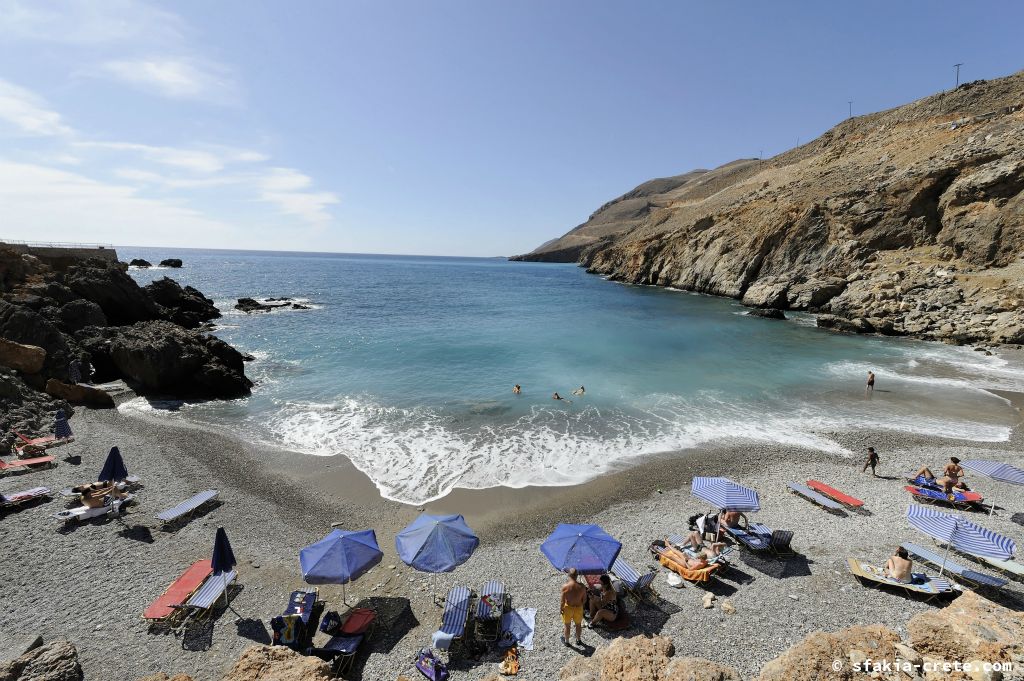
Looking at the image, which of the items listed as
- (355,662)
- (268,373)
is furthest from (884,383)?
(268,373)

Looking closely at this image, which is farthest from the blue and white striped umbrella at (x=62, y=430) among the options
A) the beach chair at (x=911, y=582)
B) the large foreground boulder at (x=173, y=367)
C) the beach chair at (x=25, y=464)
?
the beach chair at (x=911, y=582)

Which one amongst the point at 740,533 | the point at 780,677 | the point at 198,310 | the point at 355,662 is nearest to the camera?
the point at 780,677

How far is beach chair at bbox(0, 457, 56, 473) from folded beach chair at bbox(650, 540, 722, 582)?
18756 mm

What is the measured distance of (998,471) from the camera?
39.9ft

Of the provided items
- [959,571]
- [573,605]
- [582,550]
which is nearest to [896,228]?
[959,571]

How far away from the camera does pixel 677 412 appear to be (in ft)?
65.6

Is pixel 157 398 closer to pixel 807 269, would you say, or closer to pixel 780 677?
pixel 780 677

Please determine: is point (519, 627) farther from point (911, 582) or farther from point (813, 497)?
point (813, 497)

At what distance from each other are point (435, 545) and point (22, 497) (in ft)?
39.8

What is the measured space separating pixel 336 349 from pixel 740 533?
29.2 m

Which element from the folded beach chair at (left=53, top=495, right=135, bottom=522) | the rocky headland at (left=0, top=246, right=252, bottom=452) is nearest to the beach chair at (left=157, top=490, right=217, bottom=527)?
the folded beach chair at (left=53, top=495, right=135, bottom=522)

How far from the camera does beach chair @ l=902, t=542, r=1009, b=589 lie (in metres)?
8.38

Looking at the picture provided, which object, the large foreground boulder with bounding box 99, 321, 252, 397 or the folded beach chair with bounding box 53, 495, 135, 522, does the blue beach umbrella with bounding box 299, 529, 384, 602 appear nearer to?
the folded beach chair with bounding box 53, 495, 135, 522

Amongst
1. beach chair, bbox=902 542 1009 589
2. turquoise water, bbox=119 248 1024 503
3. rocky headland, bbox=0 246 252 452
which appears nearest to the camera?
beach chair, bbox=902 542 1009 589
